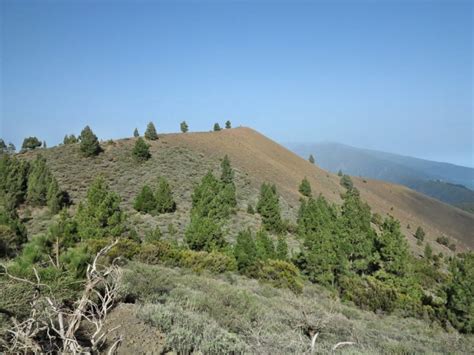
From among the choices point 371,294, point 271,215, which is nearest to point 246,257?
point 371,294

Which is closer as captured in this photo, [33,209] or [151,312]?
[151,312]

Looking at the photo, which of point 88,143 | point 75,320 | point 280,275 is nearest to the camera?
point 75,320

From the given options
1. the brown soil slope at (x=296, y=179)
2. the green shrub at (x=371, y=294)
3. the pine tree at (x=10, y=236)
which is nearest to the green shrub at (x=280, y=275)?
the green shrub at (x=371, y=294)

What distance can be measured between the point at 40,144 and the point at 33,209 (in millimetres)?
27116

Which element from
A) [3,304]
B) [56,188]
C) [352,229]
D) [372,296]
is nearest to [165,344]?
[3,304]

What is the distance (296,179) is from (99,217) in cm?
4409

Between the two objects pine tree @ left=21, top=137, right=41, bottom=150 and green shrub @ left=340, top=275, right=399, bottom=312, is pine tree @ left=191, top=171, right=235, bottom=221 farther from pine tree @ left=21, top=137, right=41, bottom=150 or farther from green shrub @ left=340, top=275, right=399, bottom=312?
pine tree @ left=21, top=137, right=41, bottom=150

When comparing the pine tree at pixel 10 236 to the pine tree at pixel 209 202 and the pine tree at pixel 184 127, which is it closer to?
the pine tree at pixel 209 202

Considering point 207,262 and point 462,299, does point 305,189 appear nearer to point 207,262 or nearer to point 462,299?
point 462,299

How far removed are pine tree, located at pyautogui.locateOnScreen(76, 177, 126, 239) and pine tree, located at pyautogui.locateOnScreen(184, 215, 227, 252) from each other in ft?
13.5

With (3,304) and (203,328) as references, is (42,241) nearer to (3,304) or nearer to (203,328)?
(3,304)

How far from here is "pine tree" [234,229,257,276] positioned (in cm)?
1978

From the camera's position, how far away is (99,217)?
19562 mm

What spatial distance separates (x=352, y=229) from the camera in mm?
26938
